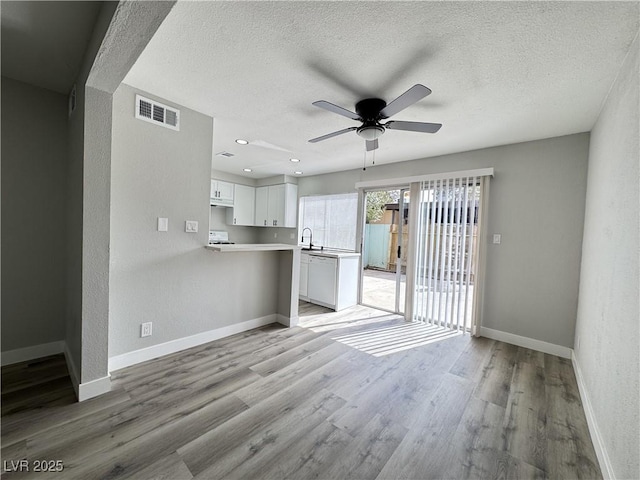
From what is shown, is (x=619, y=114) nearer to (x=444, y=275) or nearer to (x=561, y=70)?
(x=561, y=70)

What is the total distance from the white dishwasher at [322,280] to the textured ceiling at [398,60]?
2.27 metres

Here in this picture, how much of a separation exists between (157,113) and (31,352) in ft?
8.17

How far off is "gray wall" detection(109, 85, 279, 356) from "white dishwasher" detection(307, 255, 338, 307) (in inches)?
67.3

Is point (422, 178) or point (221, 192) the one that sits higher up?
point (422, 178)

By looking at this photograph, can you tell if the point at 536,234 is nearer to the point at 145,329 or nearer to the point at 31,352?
the point at 145,329

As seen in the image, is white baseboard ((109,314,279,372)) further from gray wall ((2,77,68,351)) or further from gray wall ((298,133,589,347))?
gray wall ((298,133,589,347))

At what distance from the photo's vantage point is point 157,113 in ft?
7.93

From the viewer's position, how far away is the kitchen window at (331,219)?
501 centimetres

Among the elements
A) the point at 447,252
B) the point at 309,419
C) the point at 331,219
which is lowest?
the point at 309,419

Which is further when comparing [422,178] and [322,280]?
[322,280]

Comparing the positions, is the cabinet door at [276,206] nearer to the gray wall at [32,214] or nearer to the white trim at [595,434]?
the gray wall at [32,214]

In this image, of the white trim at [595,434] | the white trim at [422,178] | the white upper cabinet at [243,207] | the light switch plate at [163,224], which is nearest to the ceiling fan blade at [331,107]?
the light switch plate at [163,224]

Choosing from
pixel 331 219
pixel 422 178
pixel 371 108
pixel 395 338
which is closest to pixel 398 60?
pixel 371 108

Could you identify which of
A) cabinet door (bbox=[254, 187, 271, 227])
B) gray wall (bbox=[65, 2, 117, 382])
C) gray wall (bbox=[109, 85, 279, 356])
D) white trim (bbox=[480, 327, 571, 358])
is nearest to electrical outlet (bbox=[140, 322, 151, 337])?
gray wall (bbox=[109, 85, 279, 356])
